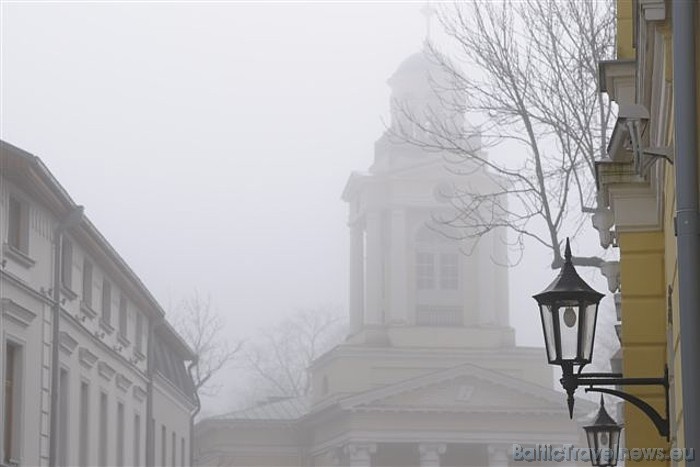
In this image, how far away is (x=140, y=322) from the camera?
3172cm

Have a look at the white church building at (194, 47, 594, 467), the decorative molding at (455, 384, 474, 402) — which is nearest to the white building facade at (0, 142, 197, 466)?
the decorative molding at (455, 384, 474, 402)

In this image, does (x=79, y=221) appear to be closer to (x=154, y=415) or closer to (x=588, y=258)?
(x=588, y=258)

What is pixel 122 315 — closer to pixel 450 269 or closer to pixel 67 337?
pixel 67 337

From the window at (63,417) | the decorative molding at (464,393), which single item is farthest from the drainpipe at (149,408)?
the decorative molding at (464,393)

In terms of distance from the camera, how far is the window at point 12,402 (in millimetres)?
18562

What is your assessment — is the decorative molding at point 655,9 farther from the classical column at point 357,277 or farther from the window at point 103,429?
the classical column at point 357,277

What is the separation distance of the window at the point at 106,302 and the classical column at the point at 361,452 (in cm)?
2636

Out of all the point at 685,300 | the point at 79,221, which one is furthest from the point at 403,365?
the point at 685,300

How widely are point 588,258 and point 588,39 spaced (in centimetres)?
279

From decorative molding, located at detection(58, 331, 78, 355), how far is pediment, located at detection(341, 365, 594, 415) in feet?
98.9

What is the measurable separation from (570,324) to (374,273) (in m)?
51.2

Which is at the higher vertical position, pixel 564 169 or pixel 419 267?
pixel 419 267

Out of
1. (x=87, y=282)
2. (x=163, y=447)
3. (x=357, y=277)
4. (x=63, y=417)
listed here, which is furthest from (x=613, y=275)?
(x=357, y=277)

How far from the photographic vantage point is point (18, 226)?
752 inches
